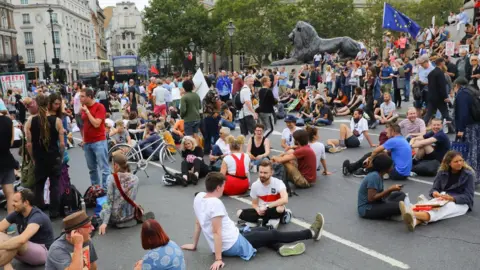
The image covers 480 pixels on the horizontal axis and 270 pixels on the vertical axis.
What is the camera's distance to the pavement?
207 inches

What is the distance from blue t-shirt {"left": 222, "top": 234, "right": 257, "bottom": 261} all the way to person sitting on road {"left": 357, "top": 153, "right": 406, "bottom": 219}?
1985 mm

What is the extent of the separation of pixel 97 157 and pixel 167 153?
3.42m

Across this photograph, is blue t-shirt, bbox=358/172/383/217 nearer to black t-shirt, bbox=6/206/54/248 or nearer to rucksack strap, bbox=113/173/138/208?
rucksack strap, bbox=113/173/138/208

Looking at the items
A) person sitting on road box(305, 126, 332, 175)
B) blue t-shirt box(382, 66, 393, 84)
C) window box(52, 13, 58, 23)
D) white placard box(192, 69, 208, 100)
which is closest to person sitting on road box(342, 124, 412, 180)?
person sitting on road box(305, 126, 332, 175)

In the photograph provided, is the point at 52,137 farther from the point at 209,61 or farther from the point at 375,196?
the point at 209,61

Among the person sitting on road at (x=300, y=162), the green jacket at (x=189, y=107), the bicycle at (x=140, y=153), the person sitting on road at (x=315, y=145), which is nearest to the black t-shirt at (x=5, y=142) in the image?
the bicycle at (x=140, y=153)

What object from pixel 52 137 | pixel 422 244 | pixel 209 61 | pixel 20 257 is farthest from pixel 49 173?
pixel 209 61

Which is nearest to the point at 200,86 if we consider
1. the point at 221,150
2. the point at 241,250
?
the point at 221,150

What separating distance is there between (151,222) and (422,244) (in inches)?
138

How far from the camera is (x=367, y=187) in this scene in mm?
6348

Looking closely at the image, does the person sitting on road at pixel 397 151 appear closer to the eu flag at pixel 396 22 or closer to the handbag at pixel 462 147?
the handbag at pixel 462 147

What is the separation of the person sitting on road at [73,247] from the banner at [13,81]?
17997 millimetres

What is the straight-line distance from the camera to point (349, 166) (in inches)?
360

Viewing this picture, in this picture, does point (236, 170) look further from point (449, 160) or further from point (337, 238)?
point (449, 160)
